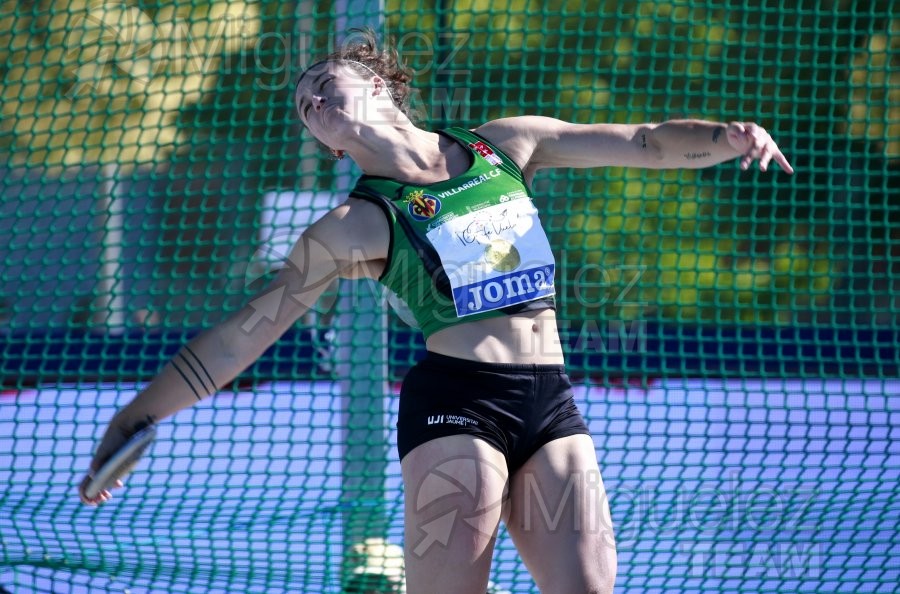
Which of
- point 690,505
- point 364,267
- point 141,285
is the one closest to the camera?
point 364,267

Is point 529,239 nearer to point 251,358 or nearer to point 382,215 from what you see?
point 382,215

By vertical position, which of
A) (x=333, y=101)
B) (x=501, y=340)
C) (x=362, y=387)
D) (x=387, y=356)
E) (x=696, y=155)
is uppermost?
(x=333, y=101)

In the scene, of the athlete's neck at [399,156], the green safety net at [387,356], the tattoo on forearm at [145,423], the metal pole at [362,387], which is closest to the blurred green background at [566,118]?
the green safety net at [387,356]

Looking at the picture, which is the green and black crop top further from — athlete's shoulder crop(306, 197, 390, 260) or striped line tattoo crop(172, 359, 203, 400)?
striped line tattoo crop(172, 359, 203, 400)

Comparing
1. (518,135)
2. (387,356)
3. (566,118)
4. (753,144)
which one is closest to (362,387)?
(387,356)

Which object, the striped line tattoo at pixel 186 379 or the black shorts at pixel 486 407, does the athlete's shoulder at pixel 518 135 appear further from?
the striped line tattoo at pixel 186 379

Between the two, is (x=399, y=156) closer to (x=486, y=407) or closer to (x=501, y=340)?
(x=501, y=340)

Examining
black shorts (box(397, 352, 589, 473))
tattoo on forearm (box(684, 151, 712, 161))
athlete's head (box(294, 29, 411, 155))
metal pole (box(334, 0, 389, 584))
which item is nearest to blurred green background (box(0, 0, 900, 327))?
metal pole (box(334, 0, 389, 584))

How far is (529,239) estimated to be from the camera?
2377 mm

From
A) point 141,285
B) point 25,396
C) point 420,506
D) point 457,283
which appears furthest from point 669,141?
point 141,285

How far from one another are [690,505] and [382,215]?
2.47 m

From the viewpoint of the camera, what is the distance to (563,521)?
7.29 feet

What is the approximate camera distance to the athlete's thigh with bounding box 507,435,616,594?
7.22ft

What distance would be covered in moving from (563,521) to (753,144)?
36.9 inches
